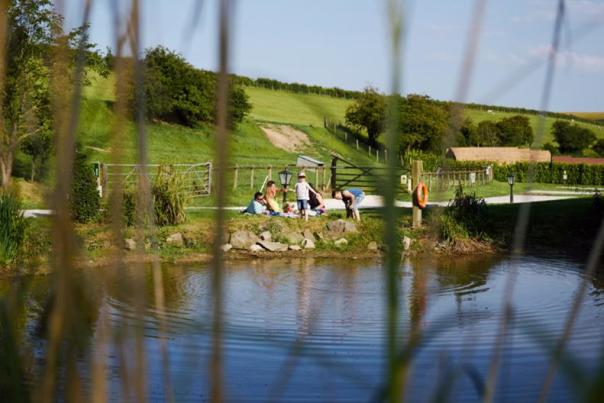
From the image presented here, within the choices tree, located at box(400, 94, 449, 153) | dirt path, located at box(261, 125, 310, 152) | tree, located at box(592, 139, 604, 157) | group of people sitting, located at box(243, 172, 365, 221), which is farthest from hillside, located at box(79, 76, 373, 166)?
tree, located at box(592, 139, 604, 157)

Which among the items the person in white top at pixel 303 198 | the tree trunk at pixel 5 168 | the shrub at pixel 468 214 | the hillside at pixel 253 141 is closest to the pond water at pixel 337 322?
the tree trunk at pixel 5 168

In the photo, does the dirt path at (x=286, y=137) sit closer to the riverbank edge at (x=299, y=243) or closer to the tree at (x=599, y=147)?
the tree at (x=599, y=147)

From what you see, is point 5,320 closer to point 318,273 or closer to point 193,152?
point 318,273

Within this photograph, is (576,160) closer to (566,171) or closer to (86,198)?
(566,171)

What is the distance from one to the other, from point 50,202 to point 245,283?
1122 cm

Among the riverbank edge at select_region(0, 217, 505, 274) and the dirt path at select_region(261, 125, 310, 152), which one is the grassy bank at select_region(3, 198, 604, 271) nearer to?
the riverbank edge at select_region(0, 217, 505, 274)

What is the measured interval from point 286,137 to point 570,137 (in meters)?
30.3

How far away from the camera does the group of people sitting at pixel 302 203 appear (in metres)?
17.0

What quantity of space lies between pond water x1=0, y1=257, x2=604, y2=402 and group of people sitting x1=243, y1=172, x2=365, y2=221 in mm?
2856

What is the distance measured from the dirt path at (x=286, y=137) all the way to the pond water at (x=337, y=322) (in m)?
38.3

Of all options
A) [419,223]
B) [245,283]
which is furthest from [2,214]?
[419,223]

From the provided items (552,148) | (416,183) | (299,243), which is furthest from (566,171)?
(299,243)

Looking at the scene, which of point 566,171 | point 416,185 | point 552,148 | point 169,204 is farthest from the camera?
point 552,148

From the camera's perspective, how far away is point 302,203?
56.2 ft
